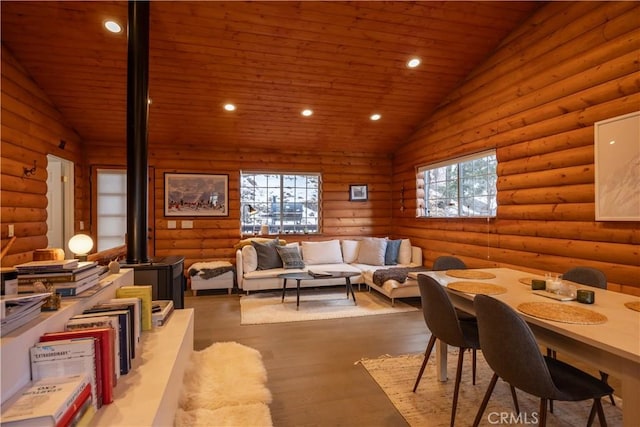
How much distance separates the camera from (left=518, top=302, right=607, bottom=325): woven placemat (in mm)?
1452

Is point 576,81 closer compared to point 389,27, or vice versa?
point 576,81

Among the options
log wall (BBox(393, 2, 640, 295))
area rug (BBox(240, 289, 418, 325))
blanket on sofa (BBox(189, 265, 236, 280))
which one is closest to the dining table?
log wall (BBox(393, 2, 640, 295))

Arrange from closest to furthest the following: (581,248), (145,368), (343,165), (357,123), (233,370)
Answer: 1. (145,368)
2. (233,370)
3. (581,248)
4. (357,123)
5. (343,165)

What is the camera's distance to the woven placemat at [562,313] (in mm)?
1452

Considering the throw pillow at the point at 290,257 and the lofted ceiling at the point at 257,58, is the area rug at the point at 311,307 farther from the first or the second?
the lofted ceiling at the point at 257,58

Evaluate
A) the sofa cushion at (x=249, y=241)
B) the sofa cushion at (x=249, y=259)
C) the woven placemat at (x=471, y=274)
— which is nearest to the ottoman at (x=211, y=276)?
the sofa cushion at (x=249, y=259)

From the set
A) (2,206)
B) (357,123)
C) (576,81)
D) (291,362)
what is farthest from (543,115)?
(2,206)

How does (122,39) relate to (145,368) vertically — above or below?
above

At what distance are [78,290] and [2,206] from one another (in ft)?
8.40

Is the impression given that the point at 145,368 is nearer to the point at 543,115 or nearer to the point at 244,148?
the point at 543,115

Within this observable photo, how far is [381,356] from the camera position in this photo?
2793 mm

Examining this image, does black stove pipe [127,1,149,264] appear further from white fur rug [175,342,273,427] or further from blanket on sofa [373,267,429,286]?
blanket on sofa [373,267,429,286]

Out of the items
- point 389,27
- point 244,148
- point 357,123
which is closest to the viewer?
point 389,27

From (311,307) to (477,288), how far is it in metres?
2.54
